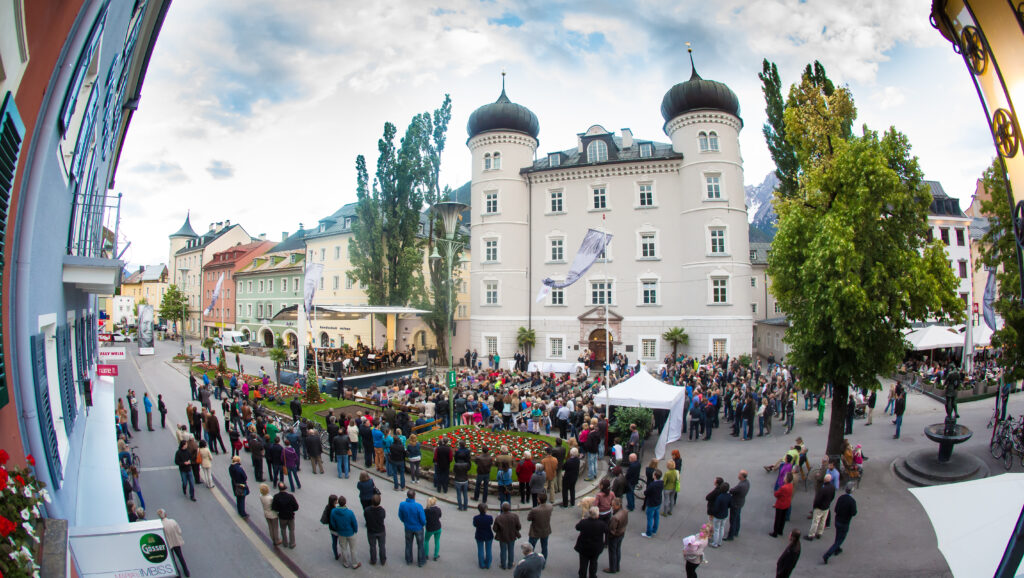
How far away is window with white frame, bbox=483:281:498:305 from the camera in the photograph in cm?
3875

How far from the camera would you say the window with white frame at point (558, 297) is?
37719 mm

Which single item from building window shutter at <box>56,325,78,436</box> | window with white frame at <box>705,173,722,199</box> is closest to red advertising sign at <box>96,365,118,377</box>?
building window shutter at <box>56,325,78,436</box>

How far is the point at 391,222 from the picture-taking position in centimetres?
3738

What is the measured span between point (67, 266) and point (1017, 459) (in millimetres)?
20743

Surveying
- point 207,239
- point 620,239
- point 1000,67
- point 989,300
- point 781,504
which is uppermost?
point 207,239

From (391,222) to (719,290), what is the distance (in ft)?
77.3

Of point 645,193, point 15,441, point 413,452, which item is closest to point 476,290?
point 645,193

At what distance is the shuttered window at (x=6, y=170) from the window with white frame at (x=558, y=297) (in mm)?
34001

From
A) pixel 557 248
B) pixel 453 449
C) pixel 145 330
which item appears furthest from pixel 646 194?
pixel 145 330

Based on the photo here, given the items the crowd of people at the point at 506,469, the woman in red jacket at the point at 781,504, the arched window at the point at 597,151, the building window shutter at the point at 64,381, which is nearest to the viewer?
the building window shutter at the point at 64,381

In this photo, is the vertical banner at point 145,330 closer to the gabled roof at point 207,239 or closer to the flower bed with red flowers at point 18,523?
the gabled roof at point 207,239

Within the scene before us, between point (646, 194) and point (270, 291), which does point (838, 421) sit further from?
point (270, 291)

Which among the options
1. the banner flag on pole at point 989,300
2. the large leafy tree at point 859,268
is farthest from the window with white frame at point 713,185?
the large leafy tree at point 859,268

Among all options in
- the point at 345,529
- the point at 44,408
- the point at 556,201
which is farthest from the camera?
the point at 556,201
